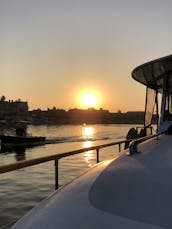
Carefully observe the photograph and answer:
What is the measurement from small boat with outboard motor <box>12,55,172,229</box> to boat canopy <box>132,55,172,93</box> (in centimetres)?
190

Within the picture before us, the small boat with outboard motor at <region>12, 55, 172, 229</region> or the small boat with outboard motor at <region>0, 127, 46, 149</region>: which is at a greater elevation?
the small boat with outboard motor at <region>12, 55, 172, 229</region>

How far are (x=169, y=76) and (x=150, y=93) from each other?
157 cm

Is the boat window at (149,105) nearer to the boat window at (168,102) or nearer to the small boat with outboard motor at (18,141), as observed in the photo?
the boat window at (168,102)

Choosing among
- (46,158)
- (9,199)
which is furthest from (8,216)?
(46,158)

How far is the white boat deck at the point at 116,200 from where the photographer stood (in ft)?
8.39

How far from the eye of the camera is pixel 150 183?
292 centimetres

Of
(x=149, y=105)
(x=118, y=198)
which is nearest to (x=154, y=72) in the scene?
(x=149, y=105)

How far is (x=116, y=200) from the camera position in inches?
111

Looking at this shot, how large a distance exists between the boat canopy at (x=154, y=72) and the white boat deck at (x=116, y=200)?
2.27 m

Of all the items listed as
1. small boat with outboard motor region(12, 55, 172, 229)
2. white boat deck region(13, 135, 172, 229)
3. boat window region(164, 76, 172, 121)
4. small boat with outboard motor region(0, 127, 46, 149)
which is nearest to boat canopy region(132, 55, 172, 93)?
boat window region(164, 76, 172, 121)

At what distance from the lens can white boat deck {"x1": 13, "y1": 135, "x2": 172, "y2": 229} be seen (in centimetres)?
256

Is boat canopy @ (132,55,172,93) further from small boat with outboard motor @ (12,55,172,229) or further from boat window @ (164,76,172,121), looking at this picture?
small boat with outboard motor @ (12,55,172,229)

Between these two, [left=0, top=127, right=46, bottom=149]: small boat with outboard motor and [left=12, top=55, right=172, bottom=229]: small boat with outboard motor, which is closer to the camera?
[left=12, top=55, right=172, bottom=229]: small boat with outboard motor

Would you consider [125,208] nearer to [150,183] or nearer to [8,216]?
[150,183]
